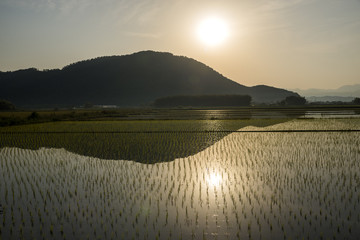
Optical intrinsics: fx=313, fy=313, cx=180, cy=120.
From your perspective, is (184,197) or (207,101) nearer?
(184,197)

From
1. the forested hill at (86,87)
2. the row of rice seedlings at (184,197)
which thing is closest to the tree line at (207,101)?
the forested hill at (86,87)

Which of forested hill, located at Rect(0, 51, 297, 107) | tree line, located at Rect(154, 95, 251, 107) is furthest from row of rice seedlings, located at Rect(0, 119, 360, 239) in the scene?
forested hill, located at Rect(0, 51, 297, 107)

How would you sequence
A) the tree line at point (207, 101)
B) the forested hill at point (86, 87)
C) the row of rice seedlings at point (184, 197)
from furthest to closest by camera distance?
the forested hill at point (86, 87), the tree line at point (207, 101), the row of rice seedlings at point (184, 197)

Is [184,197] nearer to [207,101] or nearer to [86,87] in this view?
[207,101]

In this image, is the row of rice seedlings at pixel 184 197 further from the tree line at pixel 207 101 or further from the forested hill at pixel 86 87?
the forested hill at pixel 86 87

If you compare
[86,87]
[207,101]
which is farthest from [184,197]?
[86,87]

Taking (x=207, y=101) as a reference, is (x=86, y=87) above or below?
above

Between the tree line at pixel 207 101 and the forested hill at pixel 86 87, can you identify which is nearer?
the tree line at pixel 207 101

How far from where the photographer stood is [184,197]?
7.21 m

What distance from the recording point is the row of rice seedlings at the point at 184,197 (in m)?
5.42

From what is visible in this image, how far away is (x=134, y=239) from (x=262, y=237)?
207 centimetres

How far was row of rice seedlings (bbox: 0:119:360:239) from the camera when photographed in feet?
17.8

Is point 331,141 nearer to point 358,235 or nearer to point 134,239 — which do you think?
point 358,235

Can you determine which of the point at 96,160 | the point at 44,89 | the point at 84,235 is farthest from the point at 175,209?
the point at 44,89
